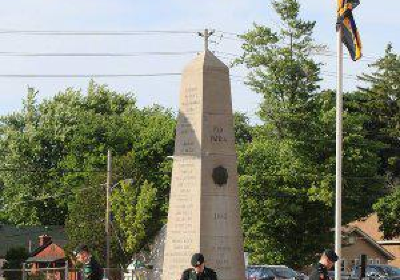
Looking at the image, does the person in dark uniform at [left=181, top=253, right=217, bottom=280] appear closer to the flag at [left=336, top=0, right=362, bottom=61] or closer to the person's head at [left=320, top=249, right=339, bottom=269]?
the person's head at [left=320, top=249, right=339, bottom=269]

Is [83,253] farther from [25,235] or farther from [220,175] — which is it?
[25,235]

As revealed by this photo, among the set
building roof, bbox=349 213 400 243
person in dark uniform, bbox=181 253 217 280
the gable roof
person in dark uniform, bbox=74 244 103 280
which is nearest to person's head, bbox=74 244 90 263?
person in dark uniform, bbox=74 244 103 280

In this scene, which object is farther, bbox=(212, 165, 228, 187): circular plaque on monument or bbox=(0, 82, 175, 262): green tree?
bbox=(0, 82, 175, 262): green tree

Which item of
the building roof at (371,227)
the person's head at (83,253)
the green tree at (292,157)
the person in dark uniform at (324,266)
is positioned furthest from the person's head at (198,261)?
the building roof at (371,227)

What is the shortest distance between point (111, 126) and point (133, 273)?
32184 millimetres

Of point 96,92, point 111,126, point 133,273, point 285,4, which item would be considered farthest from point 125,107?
point 133,273

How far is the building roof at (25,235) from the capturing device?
91.9 m

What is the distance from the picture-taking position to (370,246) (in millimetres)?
86625

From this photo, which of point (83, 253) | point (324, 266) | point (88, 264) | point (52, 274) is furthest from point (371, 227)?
point (324, 266)

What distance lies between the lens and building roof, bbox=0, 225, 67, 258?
302 feet

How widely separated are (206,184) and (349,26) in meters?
10.8

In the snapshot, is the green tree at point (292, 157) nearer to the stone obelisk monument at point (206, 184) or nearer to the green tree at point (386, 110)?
the green tree at point (386, 110)

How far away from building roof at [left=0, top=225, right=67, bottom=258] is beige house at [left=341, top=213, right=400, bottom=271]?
2310 centimetres

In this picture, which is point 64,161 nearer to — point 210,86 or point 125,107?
point 125,107
